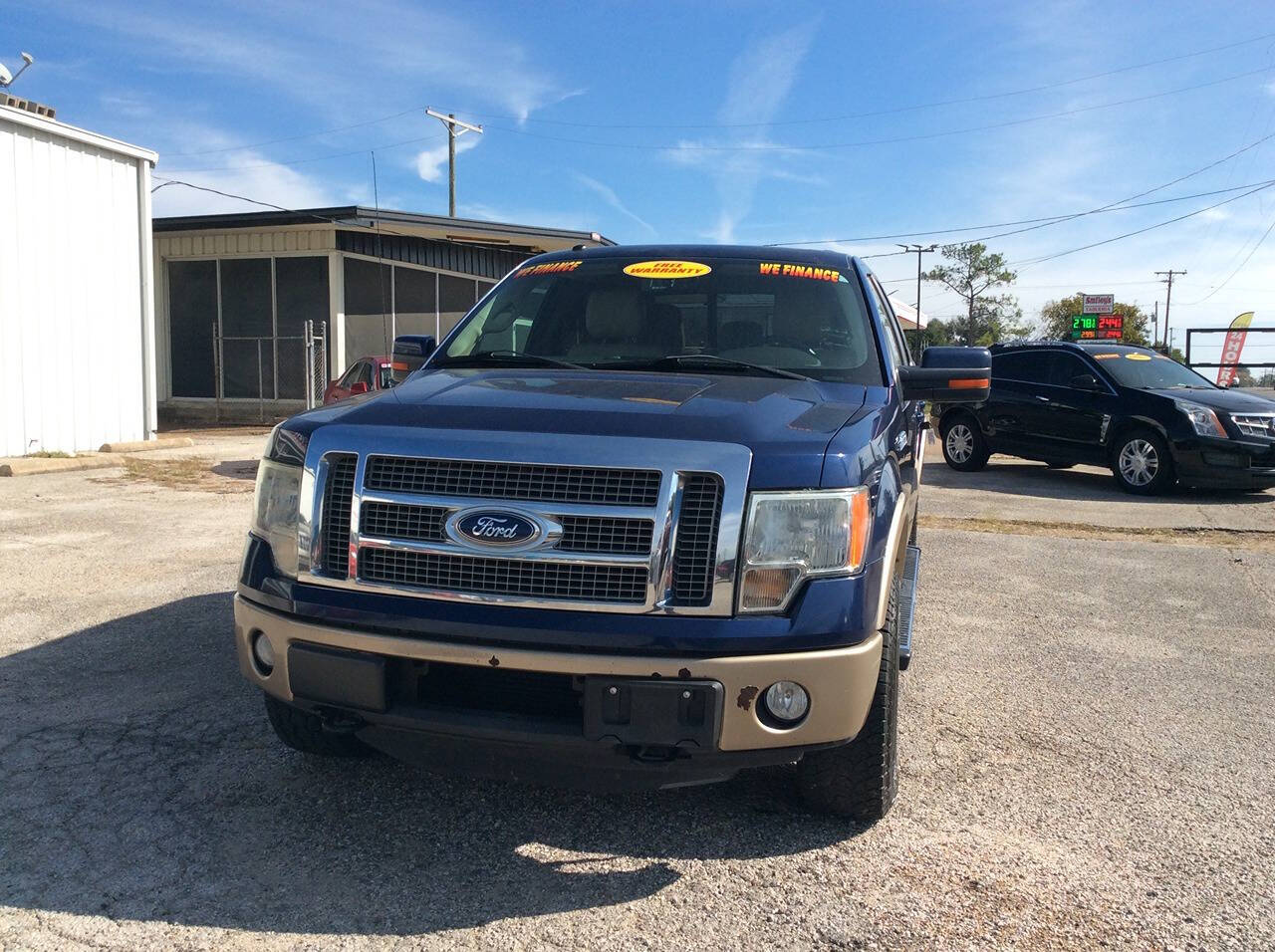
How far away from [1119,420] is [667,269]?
29.3 feet

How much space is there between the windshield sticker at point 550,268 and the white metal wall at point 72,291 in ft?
33.6

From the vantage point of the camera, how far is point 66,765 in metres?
3.50

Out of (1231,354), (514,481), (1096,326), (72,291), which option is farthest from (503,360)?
(1096,326)

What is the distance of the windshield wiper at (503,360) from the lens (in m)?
3.79

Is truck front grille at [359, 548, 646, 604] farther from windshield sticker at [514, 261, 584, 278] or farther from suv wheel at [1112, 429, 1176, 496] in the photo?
suv wheel at [1112, 429, 1176, 496]

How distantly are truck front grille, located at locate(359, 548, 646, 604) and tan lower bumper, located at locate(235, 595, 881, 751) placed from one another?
148mm

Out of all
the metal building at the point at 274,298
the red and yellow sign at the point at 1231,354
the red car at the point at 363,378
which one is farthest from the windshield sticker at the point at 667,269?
the red and yellow sign at the point at 1231,354

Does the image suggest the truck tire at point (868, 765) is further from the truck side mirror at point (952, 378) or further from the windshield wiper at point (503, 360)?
the windshield wiper at point (503, 360)

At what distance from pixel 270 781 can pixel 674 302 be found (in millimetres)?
2288

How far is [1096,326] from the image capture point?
33.8 metres

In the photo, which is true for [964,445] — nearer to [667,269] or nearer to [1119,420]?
[1119,420]

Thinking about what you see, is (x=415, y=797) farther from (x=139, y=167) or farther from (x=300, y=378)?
(x=300, y=378)

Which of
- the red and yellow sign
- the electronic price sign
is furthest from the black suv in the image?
the electronic price sign

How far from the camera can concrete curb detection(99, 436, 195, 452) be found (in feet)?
Result: 45.1
